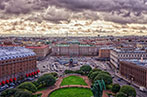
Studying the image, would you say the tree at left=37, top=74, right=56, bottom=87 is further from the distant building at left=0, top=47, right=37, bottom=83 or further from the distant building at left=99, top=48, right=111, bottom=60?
the distant building at left=99, top=48, right=111, bottom=60

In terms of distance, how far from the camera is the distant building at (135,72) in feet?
235

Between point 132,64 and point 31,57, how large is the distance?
5715 centimetres

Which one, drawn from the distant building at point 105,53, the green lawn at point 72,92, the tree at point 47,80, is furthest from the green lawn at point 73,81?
the distant building at point 105,53

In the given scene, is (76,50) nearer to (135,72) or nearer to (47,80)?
(135,72)

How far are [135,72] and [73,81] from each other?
31676 mm

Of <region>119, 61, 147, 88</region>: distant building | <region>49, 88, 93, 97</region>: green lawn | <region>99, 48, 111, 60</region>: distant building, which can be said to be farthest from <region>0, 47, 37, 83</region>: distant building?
<region>99, 48, 111, 60</region>: distant building

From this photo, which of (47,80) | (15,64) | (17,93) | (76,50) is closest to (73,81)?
(47,80)

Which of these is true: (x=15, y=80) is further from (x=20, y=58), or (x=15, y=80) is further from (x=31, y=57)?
(x=31, y=57)

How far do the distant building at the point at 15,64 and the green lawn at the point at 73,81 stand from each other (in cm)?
2297

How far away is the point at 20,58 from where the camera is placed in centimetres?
8481

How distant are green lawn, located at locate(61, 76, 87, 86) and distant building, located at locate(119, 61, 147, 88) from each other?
2592cm

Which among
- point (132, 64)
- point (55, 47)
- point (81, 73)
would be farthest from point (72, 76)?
point (55, 47)

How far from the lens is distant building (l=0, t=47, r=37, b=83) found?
7533cm

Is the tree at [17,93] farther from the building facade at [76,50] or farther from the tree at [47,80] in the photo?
the building facade at [76,50]
